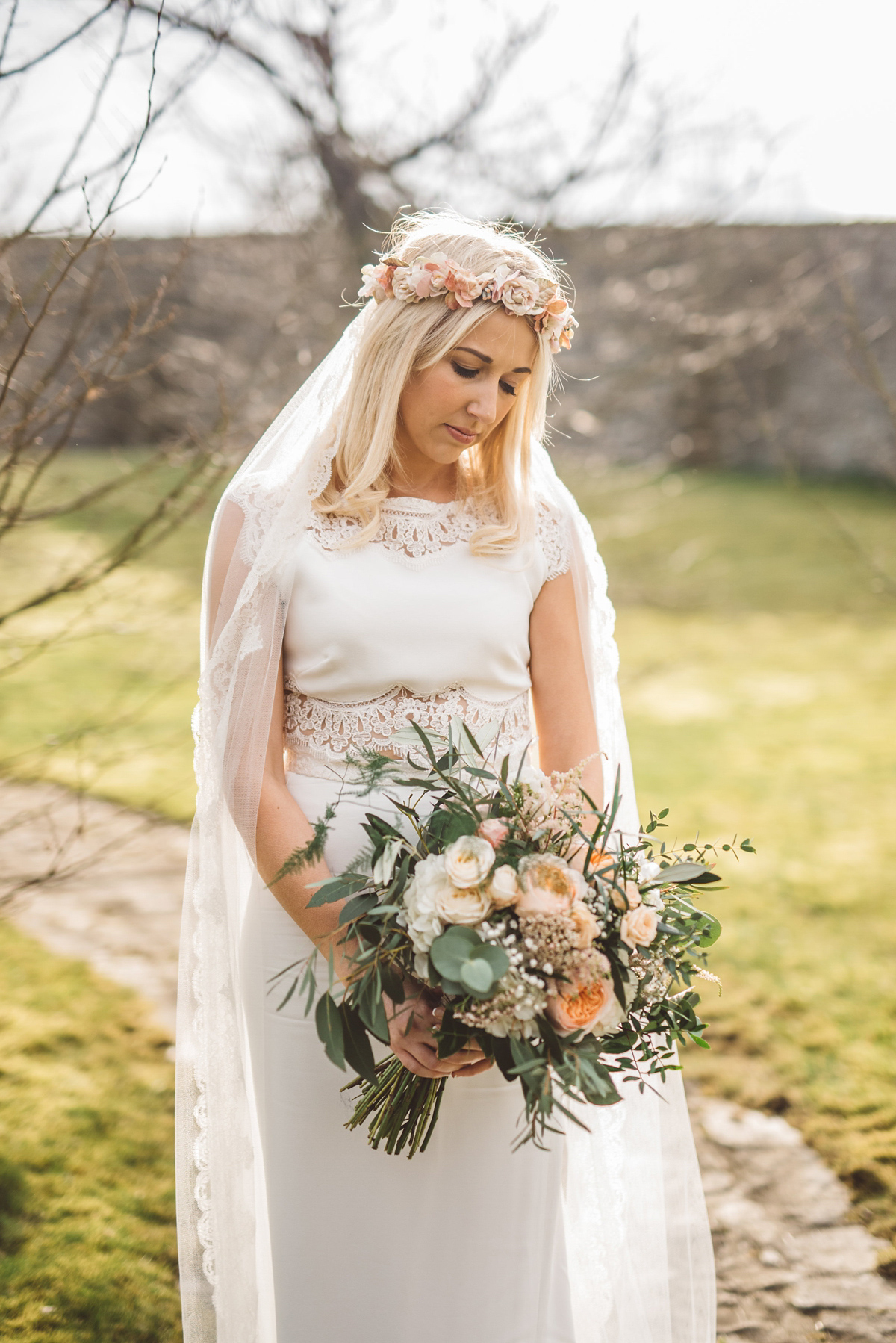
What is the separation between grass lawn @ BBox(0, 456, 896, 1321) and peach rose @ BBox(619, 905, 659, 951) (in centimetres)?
158

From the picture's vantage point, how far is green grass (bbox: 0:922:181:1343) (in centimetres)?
264

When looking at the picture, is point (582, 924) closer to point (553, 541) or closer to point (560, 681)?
point (560, 681)

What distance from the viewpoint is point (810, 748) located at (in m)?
8.66

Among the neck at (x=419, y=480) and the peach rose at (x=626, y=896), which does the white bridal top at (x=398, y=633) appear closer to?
the neck at (x=419, y=480)

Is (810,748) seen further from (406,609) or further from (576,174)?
(406,609)

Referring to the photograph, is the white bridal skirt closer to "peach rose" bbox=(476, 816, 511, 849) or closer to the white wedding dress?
the white wedding dress

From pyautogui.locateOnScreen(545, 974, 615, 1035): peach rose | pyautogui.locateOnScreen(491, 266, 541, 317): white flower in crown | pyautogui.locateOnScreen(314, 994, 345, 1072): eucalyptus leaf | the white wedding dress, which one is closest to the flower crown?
pyautogui.locateOnScreen(491, 266, 541, 317): white flower in crown

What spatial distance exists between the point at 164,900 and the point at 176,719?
3.69 m

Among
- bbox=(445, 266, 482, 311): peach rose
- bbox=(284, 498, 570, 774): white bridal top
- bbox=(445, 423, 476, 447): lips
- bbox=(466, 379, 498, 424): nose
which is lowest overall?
bbox=(284, 498, 570, 774): white bridal top

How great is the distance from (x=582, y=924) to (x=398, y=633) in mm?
707

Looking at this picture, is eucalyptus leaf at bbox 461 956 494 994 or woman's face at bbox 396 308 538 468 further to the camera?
woman's face at bbox 396 308 538 468

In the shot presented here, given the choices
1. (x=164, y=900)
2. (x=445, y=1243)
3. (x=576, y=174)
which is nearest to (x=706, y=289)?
(x=576, y=174)

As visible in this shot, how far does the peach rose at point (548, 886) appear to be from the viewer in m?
1.52

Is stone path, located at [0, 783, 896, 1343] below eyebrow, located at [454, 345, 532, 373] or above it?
below
